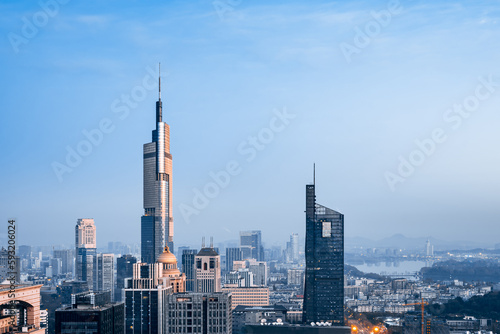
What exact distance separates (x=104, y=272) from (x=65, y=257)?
68.1ft

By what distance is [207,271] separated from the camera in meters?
52.3

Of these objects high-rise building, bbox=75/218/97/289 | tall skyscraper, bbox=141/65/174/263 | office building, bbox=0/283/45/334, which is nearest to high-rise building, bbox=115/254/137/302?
tall skyscraper, bbox=141/65/174/263

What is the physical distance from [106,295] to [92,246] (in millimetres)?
54846

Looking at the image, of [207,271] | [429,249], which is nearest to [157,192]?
[207,271]

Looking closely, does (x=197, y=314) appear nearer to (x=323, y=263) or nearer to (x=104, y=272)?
(x=323, y=263)

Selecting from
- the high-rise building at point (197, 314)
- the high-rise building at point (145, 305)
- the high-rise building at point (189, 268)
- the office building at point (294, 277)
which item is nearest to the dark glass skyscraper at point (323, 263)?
the high-rise building at point (189, 268)

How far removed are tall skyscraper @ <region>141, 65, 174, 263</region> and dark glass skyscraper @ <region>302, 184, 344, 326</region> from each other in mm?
29054

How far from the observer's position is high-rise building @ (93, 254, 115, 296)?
6988 cm

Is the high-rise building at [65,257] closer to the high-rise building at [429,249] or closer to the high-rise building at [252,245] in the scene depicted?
the high-rise building at [252,245]

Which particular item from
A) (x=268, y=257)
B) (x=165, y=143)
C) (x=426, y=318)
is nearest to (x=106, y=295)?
(x=426, y=318)

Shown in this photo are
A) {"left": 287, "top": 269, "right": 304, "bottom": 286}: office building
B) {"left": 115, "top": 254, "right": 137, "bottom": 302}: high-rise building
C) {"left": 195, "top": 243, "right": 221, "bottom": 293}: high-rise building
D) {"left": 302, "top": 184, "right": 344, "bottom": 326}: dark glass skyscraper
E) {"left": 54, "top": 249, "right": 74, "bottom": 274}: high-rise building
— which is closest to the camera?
{"left": 302, "top": 184, "right": 344, "bottom": 326}: dark glass skyscraper

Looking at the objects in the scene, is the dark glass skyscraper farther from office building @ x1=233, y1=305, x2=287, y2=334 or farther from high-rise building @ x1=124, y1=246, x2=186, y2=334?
high-rise building @ x1=124, y1=246, x2=186, y2=334

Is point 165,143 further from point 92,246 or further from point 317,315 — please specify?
point 317,315

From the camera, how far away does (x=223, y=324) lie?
99.8 ft
